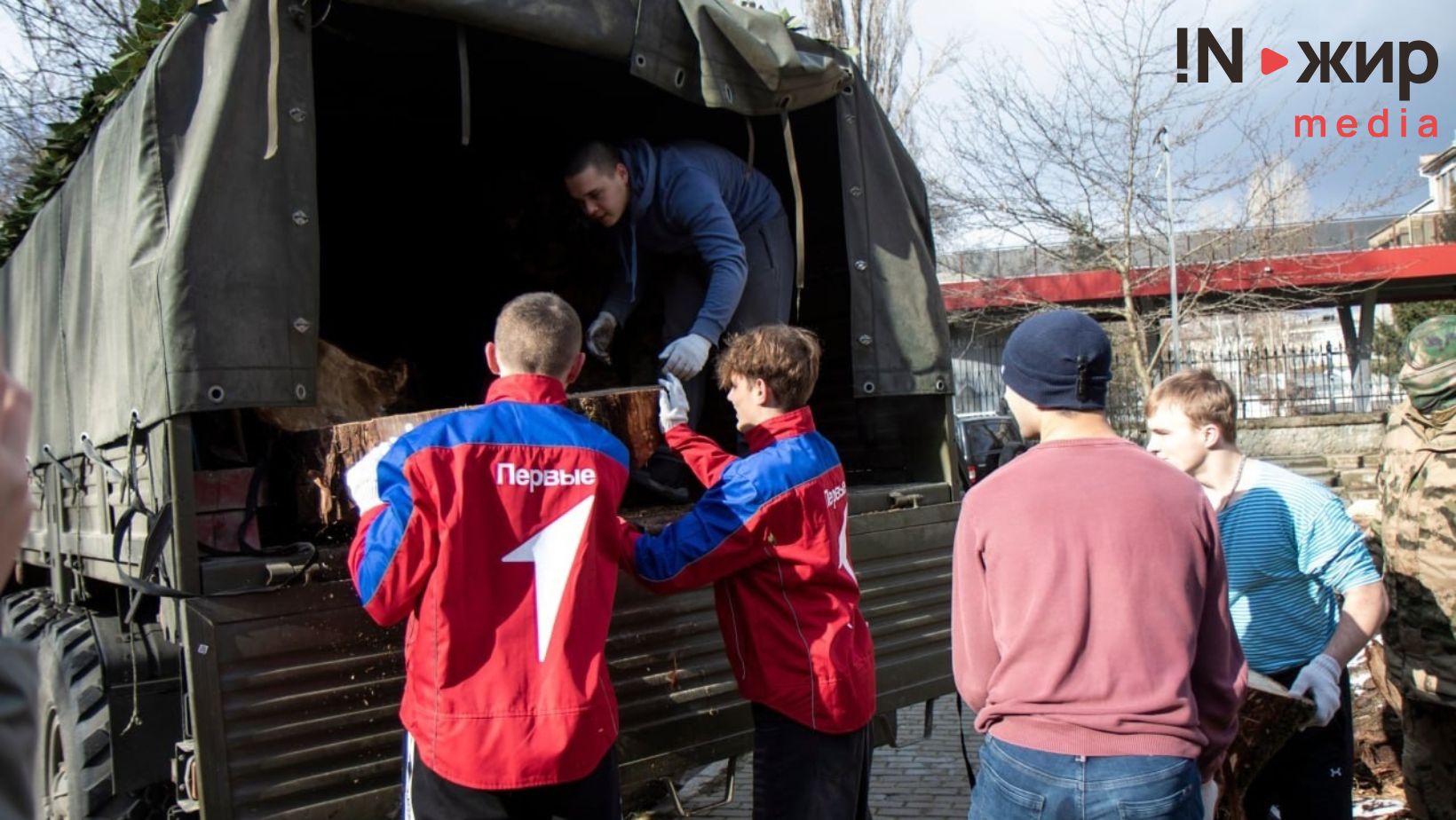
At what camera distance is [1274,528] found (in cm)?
323

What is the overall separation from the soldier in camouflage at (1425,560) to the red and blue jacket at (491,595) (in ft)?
8.98

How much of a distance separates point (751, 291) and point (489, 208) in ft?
6.21

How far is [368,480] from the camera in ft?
7.89

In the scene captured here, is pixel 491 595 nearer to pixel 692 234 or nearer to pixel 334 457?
pixel 334 457

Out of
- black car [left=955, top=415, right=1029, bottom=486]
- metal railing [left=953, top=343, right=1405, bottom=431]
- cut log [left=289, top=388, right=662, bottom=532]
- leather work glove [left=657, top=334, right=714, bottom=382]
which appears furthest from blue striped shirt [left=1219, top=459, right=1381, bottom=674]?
metal railing [left=953, top=343, right=1405, bottom=431]

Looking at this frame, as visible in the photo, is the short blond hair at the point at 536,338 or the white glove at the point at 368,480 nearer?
the white glove at the point at 368,480

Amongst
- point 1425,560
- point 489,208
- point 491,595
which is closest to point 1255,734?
point 1425,560

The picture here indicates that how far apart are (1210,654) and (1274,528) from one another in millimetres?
1258

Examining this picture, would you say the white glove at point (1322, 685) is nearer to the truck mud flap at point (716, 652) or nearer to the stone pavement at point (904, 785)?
the truck mud flap at point (716, 652)

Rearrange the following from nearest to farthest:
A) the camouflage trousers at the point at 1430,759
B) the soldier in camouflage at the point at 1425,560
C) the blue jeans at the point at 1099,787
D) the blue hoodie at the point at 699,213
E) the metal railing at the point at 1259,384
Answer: the blue jeans at the point at 1099,787 < the soldier in camouflage at the point at 1425,560 < the camouflage trousers at the point at 1430,759 < the blue hoodie at the point at 699,213 < the metal railing at the point at 1259,384

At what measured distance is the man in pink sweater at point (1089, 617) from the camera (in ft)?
6.66

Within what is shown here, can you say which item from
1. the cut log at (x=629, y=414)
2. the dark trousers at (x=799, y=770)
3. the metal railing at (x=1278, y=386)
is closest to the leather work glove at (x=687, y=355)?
the cut log at (x=629, y=414)

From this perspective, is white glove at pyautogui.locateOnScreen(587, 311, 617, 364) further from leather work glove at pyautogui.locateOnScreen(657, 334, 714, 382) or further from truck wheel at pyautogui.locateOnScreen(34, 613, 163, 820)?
truck wheel at pyautogui.locateOnScreen(34, 613, 163, 820)

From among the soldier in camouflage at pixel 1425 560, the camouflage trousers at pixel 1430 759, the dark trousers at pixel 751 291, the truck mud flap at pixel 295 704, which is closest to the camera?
the truck mud flap at pixel 295 704
